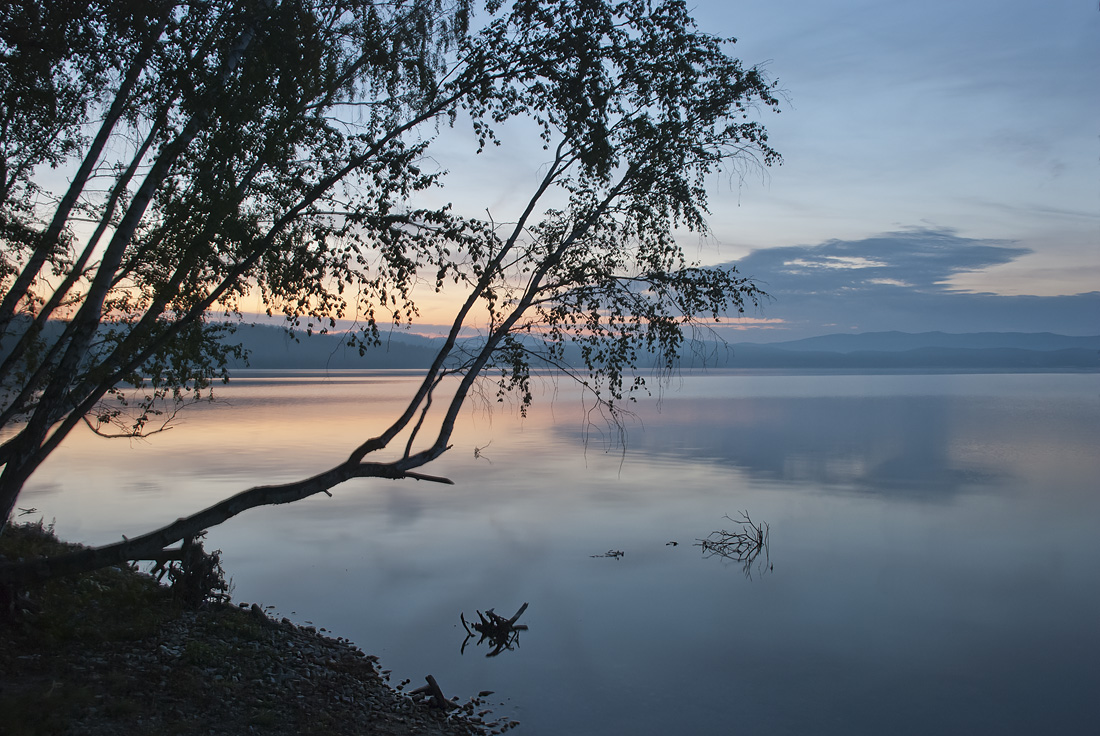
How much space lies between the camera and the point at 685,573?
20.8 m

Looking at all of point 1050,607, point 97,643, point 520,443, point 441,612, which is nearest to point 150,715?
point 97,643

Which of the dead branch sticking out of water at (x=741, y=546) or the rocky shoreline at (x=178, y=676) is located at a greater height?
the rocky shoreline at (x=178, y=676)

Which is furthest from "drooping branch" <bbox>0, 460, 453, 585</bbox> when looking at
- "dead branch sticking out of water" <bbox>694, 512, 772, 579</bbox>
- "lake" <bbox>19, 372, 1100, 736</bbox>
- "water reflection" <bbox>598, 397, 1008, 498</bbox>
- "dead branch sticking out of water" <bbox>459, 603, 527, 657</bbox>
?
"water reflection" <bbox>598, 397, 1008, 498</bbox>

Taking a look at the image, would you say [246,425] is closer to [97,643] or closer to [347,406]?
[347,406]

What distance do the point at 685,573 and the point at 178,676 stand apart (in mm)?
13867

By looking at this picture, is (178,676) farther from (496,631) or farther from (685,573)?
(685,573)

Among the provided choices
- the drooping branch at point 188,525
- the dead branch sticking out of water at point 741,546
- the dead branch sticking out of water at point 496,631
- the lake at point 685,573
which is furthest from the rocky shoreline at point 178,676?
the dead branch sticking out of water at point 741,546

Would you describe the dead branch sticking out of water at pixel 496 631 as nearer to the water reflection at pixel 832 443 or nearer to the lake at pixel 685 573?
the lake at pixel 685 573

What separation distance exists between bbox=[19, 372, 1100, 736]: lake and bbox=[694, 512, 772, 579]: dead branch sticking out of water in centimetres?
29

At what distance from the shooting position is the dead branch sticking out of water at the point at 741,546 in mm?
22506

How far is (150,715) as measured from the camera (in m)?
8.83

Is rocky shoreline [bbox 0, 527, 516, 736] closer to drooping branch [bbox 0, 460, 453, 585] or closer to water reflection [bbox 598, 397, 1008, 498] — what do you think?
drooping branch [bbox 0, 460, 453, 585]

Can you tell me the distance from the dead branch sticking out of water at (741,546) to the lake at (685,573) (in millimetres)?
291

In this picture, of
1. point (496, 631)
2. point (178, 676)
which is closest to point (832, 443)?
point (496, 631)
